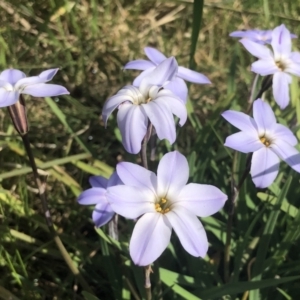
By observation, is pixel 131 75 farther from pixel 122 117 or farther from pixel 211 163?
pixel 122 117

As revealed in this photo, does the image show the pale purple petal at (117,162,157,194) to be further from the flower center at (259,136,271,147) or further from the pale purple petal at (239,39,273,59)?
the pale purple petal at (239,39,273,59)

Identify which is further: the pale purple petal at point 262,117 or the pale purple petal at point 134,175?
the pale purple petal at point 262,117

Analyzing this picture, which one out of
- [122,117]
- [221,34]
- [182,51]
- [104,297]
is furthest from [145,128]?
[221,34]

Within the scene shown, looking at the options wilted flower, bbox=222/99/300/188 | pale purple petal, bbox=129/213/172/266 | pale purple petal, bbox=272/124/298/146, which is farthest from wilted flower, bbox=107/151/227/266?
pale purple petal, bbox=272/124/298/146

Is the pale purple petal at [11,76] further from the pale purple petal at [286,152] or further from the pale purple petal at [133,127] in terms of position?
the pale purple petal at [286,152]

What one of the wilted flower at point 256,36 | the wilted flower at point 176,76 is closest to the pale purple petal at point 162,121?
the wilted flower at point 176,76

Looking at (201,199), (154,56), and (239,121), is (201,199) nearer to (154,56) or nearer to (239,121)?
(239,121)

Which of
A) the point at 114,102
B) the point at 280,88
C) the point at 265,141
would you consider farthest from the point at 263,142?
the point at 114,102
